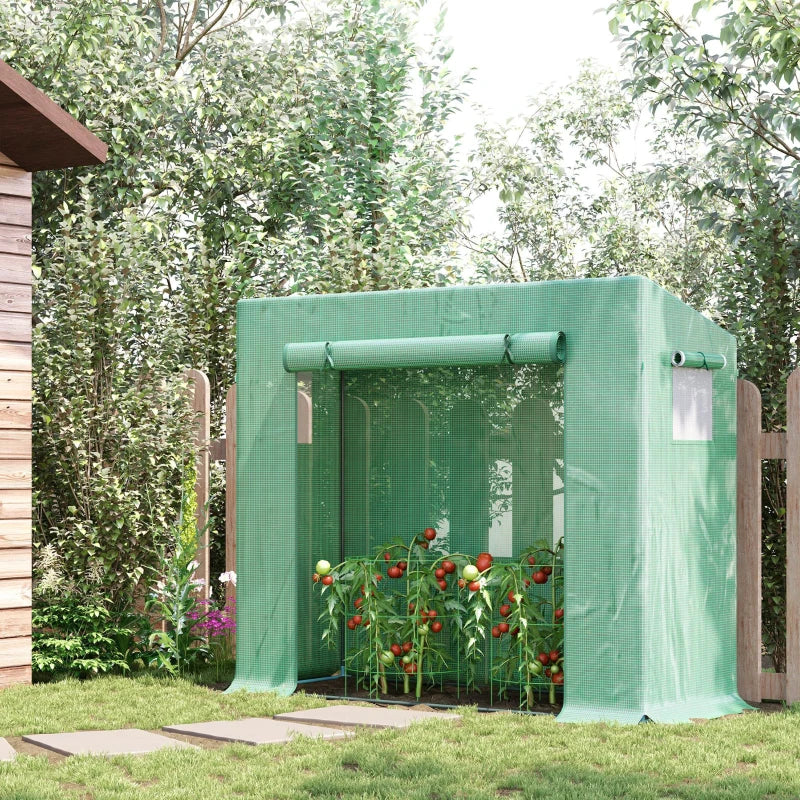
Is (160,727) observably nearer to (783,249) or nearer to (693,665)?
(693,665)

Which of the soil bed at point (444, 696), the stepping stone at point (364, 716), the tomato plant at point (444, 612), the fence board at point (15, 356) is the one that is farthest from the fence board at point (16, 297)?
the stepping stone at point (364, 716)

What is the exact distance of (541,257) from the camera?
1515 cm

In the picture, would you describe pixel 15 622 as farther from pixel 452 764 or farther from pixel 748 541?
pixel 748 541

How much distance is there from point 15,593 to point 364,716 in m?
2.46

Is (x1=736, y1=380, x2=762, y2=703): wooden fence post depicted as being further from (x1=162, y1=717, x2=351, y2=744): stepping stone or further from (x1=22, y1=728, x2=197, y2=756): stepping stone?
(x1=22, y1=728, x2=197, y2=756): stepping stone

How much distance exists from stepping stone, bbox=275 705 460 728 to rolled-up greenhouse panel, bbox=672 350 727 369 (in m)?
2.12

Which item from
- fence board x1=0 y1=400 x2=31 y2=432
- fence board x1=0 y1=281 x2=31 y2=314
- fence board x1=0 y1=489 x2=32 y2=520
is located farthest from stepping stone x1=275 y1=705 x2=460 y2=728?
fence board x1=0 y1=281 x2=31 y2=314

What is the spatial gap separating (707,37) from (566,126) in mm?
8281

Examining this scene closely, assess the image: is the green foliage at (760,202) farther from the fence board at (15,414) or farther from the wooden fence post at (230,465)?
the fence board at (15,414)

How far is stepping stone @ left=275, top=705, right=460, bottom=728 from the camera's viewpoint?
555 centimetres

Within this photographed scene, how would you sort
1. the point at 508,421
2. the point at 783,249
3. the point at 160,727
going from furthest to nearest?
the point at 783,249
the point at 508,421
the point at 160,727

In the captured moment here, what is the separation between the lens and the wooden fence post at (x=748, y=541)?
6406 millimetres

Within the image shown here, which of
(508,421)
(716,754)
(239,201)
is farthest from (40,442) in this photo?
(716,754)

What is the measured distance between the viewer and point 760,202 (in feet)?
22.6
